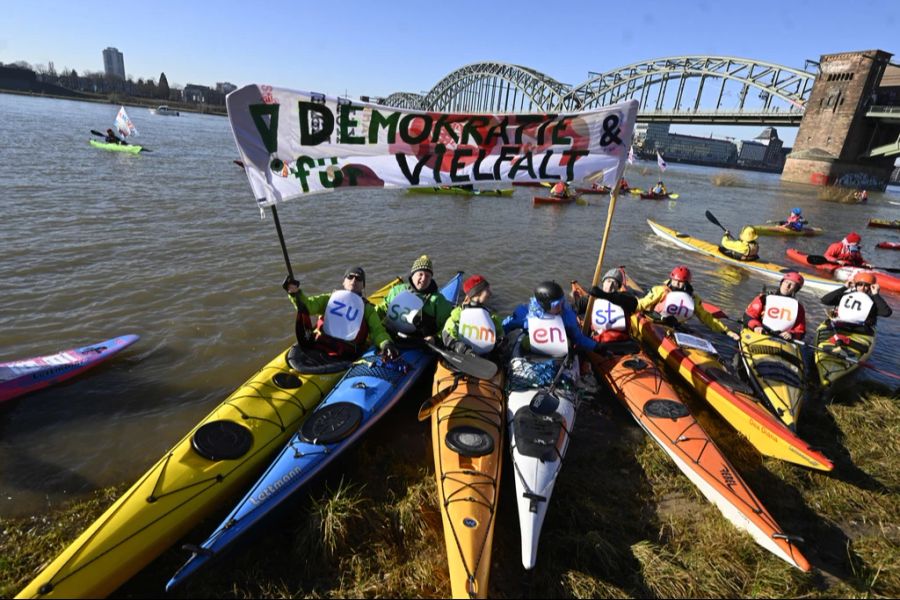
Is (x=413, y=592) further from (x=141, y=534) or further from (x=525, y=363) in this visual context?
(x=525, y=363)

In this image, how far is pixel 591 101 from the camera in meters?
85.2

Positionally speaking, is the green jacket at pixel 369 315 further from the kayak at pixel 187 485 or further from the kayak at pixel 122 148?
the kayak at pixel 122 148

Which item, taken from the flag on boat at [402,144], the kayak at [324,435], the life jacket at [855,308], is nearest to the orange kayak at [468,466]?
the kayak at [324,435]

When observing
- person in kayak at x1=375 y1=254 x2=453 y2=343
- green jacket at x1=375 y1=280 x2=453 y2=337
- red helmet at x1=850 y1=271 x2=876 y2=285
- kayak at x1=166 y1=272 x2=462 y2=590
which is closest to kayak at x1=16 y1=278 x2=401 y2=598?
kayak at x1=166 y1=272 x2=462 y2=590

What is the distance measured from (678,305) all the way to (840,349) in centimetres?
242

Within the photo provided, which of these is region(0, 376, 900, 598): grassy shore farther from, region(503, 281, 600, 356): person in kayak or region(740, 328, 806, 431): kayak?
region(503, 281, 600, 356): person in kayak

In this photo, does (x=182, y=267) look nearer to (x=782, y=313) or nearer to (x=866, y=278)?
(x=782, y=313)

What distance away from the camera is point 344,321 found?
5445mm

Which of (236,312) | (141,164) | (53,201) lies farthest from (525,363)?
(141,164)

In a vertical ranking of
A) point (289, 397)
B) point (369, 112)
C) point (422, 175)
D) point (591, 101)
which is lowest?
point (289, 397)

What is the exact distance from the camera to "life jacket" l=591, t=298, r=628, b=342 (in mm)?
6332

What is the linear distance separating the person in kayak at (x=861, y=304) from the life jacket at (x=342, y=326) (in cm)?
775

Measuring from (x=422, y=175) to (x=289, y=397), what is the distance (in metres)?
3.01

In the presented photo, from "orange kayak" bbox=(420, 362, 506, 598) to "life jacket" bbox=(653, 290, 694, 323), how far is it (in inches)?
133
